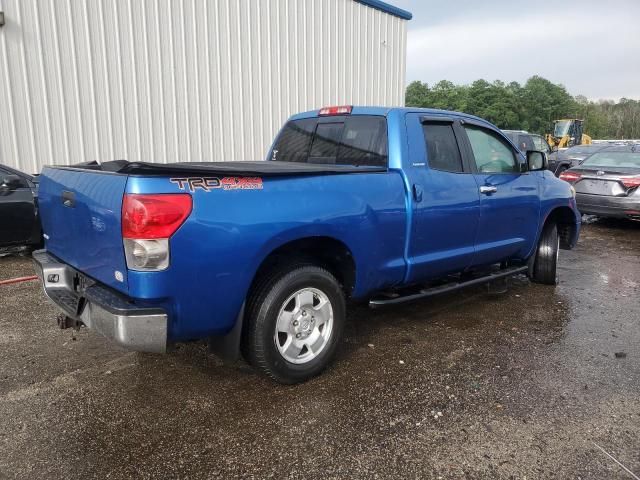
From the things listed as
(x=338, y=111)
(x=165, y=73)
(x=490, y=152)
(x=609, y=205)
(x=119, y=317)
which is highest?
(x=165, y=73)

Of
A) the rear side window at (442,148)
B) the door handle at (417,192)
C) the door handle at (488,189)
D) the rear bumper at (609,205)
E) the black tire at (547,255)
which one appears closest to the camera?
the door handle at (417,192)

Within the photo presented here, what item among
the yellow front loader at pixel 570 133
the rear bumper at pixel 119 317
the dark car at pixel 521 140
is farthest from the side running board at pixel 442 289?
the yellow front loader at pixel 570 133

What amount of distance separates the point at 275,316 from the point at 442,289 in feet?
5.69

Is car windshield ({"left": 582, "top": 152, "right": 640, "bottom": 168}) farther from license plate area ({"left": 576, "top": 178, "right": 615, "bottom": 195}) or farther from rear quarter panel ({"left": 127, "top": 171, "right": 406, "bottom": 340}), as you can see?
rear quarter panel ({"left": 127, "top": 171, "right": 406, "bottom": 340})

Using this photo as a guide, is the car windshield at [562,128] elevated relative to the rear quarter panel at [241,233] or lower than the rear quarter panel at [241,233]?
elevated

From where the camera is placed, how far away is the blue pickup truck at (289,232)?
8.57 feet

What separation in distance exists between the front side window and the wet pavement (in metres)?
1.42

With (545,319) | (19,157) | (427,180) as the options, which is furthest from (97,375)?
(19,157)

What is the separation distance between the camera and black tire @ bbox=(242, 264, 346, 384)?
120 inches

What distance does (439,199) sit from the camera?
13.1 ft

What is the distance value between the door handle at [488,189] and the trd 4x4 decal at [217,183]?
2311 mm

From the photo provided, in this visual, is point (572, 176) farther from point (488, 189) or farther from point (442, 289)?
point (442, 289)

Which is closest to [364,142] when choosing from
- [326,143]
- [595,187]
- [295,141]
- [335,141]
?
[335,141]

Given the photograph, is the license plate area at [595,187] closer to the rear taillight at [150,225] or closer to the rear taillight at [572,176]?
the rear taillight at [572,176]
